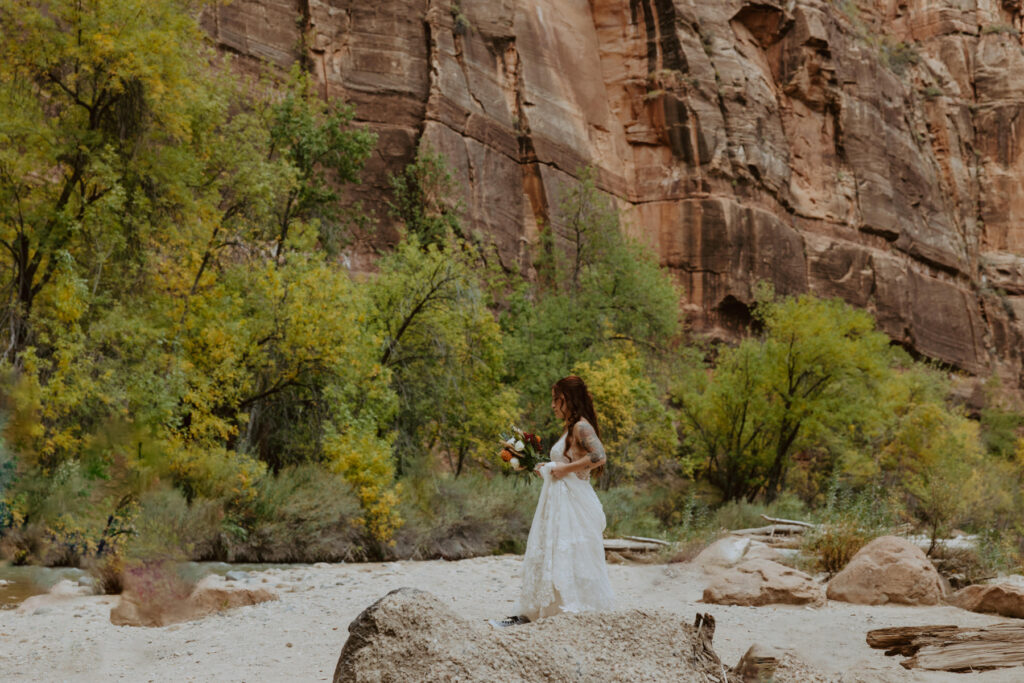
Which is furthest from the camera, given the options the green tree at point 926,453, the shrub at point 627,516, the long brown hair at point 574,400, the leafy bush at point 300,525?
the green tree at point 926,453

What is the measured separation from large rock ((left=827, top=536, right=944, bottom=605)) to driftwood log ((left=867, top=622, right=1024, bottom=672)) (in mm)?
3161

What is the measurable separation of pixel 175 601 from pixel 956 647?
22.2ft

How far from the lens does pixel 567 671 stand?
461cm

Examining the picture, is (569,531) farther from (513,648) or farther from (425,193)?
(425,193)

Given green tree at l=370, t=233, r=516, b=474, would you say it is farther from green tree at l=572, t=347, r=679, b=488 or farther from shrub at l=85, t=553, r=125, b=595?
shrub at l=85, t=553, r=125, b=595

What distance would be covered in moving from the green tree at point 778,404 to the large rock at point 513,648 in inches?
730

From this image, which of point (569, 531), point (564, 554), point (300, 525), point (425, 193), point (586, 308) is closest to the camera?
point (564, 554)

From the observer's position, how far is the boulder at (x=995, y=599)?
9148mm

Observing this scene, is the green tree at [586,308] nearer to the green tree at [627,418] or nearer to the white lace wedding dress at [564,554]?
the green tree at [627,418]

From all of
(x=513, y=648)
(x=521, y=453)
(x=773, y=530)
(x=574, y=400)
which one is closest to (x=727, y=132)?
(x=773, y=530)

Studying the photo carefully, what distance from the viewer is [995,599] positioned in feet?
30.6

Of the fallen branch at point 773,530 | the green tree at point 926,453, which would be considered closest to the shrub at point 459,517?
the fallen branch at point 773,530

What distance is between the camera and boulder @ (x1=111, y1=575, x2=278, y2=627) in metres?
7.96

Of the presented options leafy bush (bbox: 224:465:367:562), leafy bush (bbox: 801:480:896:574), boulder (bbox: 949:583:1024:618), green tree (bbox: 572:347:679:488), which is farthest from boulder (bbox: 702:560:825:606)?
green tree (bbox: 572:347:679:488)
